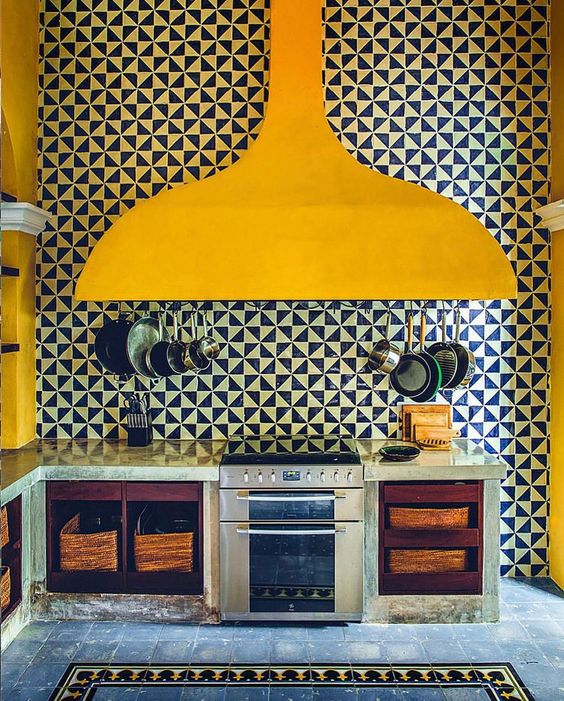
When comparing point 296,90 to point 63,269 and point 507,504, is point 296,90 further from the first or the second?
point 507,504

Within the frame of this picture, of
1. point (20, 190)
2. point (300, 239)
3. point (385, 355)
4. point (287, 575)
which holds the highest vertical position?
point (20, 190)

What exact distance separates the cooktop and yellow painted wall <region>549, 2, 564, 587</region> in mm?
1184

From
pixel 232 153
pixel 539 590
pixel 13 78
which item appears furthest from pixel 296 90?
pixel 539 590

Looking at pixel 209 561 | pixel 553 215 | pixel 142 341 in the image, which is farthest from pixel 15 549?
pixel 553 215

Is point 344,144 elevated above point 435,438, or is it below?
above

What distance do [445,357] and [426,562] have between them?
3.56ft

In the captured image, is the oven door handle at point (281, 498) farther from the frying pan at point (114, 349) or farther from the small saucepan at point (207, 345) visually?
the frying pan at point (114, 349)

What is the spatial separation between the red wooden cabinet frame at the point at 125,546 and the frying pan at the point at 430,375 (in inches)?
50.1

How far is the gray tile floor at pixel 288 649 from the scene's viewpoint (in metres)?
2.74

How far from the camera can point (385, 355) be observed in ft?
12.5

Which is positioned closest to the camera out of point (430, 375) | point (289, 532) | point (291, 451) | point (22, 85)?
point (289, 532)

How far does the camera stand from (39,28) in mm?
4000

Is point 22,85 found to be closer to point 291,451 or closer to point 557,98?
point 291,451

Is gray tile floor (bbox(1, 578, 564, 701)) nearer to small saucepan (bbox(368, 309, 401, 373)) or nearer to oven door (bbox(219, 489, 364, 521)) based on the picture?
oven door (bbox(219, 489, 364, 521))
